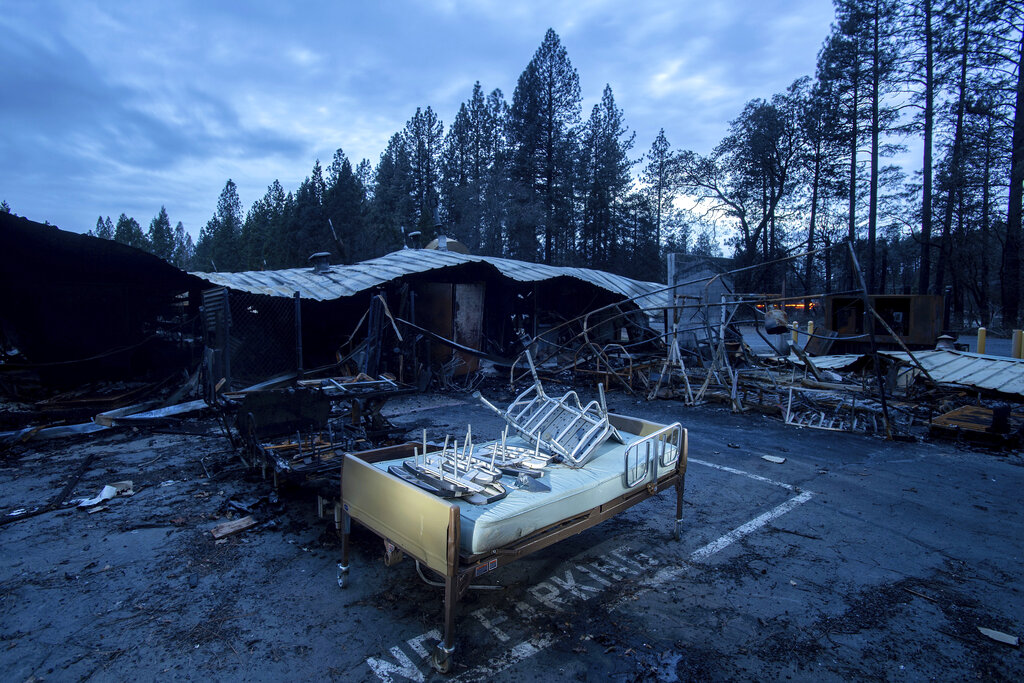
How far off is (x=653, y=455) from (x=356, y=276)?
31.0 ft

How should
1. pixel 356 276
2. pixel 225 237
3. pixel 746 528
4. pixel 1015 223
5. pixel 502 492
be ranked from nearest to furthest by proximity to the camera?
1. pixel 502 492
2. pixel 746 528
3. pixel 356 276
4. pixel 1015 223
5. pixel 225 237

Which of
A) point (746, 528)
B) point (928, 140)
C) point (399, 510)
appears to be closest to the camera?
point (399, 510)

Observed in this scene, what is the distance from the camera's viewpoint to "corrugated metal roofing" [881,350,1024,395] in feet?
32.9

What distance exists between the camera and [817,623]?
3.37 meters

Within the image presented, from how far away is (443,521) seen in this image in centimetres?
273

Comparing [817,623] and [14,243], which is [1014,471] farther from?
[14,243]

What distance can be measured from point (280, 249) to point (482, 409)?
44.2 metres

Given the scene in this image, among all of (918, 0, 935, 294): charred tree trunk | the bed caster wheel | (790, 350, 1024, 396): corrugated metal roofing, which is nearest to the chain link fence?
the bed caster wheel

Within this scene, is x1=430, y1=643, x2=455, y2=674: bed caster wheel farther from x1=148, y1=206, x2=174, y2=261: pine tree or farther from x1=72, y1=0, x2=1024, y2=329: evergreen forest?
x1=148, y1=206, x2=174, y2=261: pine tree

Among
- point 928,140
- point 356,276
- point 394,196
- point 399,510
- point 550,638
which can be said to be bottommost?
point 550,638

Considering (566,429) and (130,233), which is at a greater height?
(130,233)

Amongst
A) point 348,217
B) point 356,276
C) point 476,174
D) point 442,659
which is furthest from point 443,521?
point 348,217

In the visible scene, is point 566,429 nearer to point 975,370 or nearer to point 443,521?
point 443,521

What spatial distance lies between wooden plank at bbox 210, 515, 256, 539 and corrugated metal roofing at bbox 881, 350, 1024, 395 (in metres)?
12.8
